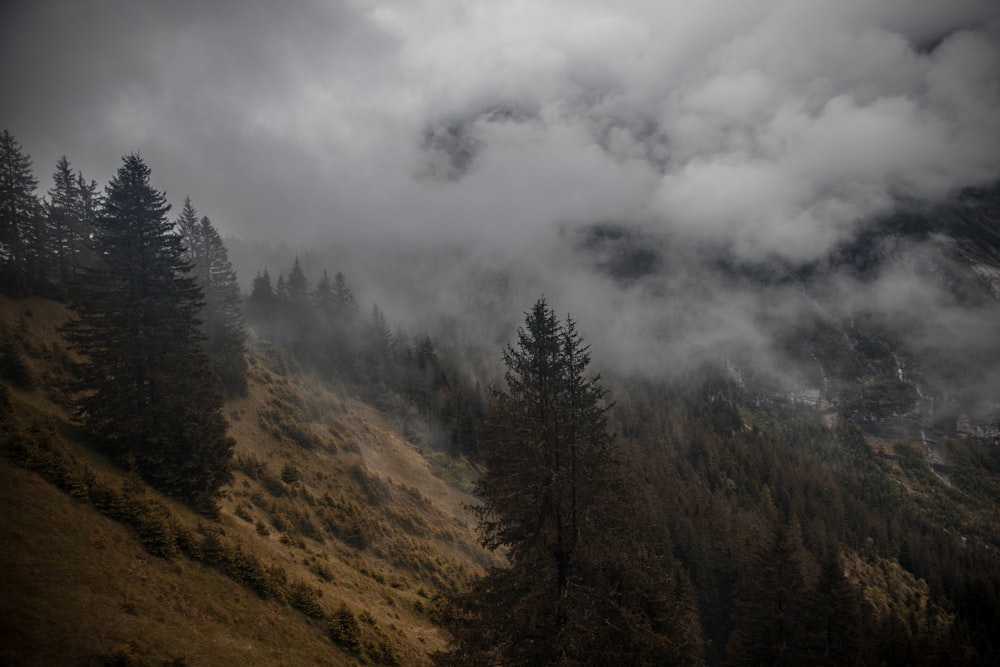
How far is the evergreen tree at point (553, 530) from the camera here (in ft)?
42.1

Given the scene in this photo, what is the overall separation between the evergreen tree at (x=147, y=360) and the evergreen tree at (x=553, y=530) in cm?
1616

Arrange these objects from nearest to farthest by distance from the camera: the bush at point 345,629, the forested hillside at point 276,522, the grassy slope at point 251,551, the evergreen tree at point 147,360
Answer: the grassy slope at point 251,551
the forested hillside at point 276,522
the bush at point 345,629
the evergreen tree at point 147,360

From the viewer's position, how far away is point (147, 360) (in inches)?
842

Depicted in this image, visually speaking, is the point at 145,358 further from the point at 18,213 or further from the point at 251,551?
the point at 18,213

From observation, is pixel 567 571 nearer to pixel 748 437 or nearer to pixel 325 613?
pixel 325 613

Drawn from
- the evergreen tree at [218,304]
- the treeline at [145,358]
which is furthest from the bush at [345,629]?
the evergreen tree at [218,304]

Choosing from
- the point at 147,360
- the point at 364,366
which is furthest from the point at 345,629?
the point at 364,366

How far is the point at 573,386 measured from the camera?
14.5 metres

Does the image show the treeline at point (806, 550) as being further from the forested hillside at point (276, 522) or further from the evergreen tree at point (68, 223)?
the evergreen tree at point (68, 223)

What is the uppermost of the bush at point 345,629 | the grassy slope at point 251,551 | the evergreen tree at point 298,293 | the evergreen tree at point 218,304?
the evergreen tree at point 298,293

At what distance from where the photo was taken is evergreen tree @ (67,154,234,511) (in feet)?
67.6

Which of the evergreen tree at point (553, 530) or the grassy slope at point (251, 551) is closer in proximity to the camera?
the grassy slope at point (251, 551)

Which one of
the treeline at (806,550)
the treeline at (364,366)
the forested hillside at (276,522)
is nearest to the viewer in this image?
the forested hillside at (276,522)

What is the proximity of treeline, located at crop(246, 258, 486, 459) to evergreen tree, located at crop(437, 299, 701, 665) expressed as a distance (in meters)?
57.3
